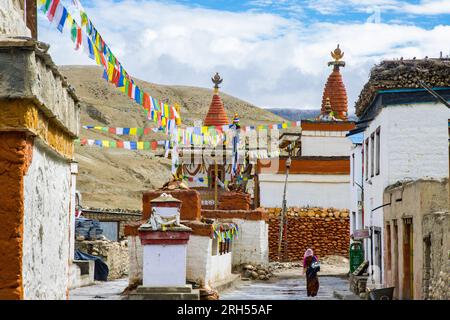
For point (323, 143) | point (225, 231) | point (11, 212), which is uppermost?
point (323, 143)

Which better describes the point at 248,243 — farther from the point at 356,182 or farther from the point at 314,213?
the point at 314,213

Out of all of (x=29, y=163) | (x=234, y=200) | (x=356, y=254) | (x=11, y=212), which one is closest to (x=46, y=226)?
(x=29, y=163)

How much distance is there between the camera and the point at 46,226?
548 centimetres

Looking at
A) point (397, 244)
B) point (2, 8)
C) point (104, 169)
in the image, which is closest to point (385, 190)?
point (397, 244)

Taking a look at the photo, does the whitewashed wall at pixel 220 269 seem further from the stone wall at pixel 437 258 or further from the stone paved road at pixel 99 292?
the stone wall at pixel 437 258

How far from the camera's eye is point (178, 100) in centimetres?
14262

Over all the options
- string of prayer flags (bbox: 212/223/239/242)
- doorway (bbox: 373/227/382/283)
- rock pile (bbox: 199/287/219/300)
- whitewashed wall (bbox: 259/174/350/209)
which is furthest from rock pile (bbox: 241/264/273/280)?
rock pile (bbox: 199/287/219/300)

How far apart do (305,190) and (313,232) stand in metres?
2.03

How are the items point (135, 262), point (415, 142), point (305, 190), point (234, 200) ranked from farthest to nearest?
point (305, 190) < point (234, 200) < point (415, 142) < point (135, 262)

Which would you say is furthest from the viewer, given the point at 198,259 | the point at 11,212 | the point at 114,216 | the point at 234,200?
the point at 114,216

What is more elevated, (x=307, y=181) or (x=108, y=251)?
(x=307, y=181)

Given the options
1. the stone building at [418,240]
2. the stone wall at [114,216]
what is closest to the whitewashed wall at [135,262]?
the stone building at [418,240]

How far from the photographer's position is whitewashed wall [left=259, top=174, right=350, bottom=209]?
38.2 m

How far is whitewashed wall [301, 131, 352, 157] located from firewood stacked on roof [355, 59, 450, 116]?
2134 cm
